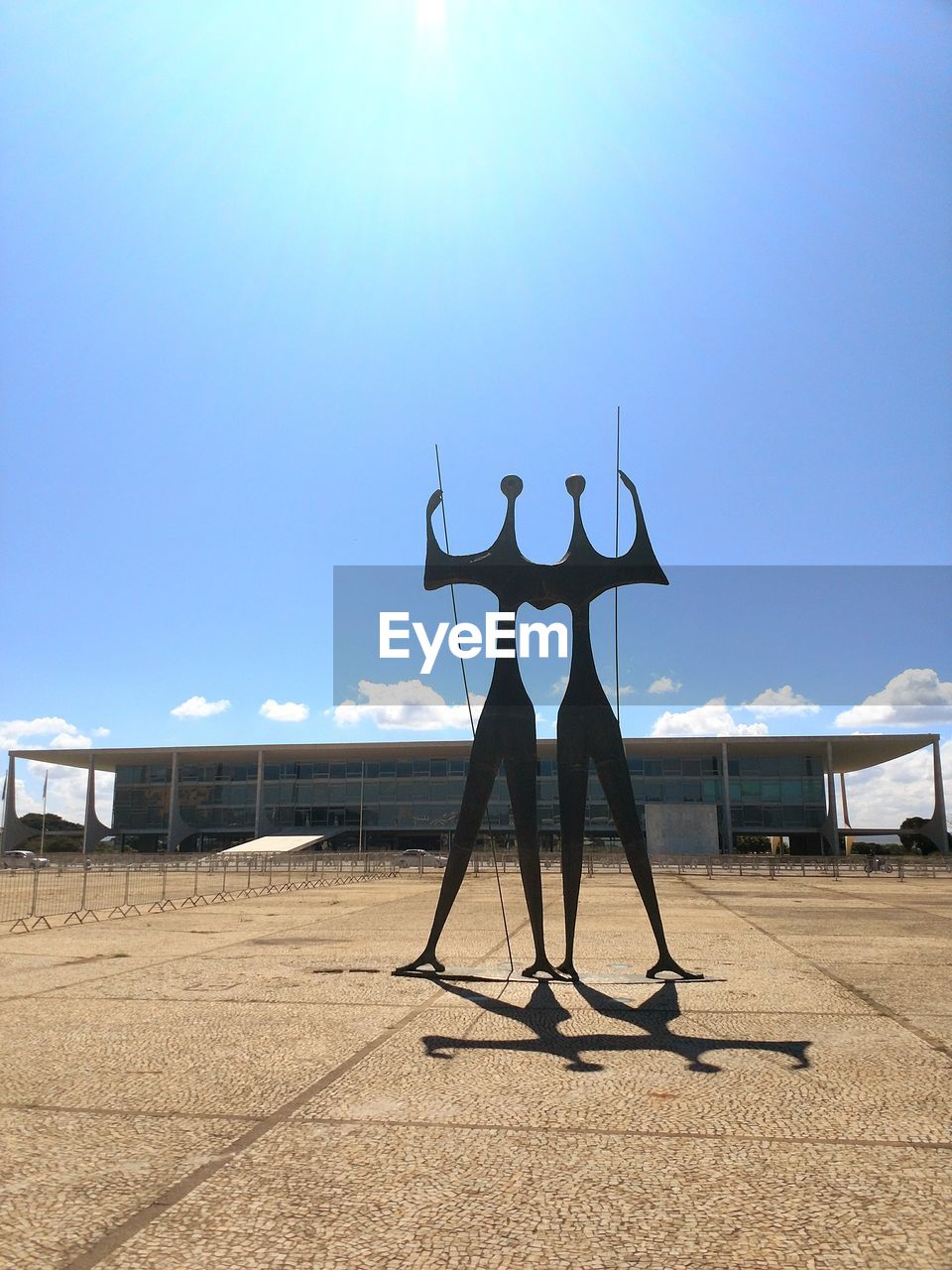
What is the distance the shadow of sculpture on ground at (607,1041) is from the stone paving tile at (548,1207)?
2013 mm

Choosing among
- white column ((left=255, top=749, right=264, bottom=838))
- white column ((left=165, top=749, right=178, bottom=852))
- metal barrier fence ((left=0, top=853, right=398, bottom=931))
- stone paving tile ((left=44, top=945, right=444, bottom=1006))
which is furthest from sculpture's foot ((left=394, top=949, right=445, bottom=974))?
white column ((left=165, top=749, right=178, bottom=852))

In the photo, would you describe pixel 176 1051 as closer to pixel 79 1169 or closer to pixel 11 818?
pixel 79 1169

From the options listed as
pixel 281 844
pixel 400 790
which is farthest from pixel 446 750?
pixel 281 844

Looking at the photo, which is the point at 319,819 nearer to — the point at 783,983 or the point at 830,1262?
the point at 783,983

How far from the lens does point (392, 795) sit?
3415 inches

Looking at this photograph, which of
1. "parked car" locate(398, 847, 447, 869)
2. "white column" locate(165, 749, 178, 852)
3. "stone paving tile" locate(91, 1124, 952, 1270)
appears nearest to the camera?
"stone paving tile" locate(91, 1124, 952, 1270)

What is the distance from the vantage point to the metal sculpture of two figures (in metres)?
11.1

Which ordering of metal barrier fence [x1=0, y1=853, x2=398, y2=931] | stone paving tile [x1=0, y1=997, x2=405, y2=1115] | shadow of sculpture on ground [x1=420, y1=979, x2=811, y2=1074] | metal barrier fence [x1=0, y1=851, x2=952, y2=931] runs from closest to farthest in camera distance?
stone paving tile [x1=0, y1=997, x2=405, y2=1115]
shadow of sculpture on ground [x1=420, y1=979, x2=811, y2=1074]
metal barrier fence [x1=0, y1=853, x2=398, y2=931]
metal barrier fence [x1=0, y1=851, x2=952, y2=931]

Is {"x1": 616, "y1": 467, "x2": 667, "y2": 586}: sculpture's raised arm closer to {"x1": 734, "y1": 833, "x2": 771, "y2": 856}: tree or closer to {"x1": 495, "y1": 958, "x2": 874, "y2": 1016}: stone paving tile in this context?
Result: {"x1": 495, "y1": 958, "x2": 874, "y2": 1016}: stone paving tile

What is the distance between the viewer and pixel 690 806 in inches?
2424

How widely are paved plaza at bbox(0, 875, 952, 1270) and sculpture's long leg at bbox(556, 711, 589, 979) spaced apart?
3.41ft

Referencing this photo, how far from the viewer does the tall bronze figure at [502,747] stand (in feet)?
36.8

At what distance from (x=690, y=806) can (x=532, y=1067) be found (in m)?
57.3

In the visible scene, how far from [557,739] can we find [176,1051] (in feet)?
18.1
